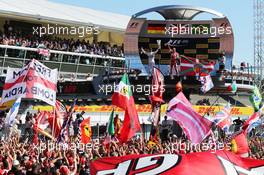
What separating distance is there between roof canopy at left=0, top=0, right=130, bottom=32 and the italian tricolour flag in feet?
84.4

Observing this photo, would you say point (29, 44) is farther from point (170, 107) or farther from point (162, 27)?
point (170, 107)

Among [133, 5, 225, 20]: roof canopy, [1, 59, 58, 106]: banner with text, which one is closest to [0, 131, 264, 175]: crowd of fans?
[1, 59, 58, 106]: banner with text

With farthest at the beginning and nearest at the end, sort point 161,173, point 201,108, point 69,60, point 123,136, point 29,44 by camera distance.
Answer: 1. point 69,60
2. point 29,44
3. point 201,108
4. point 123,136
5. point 161,173

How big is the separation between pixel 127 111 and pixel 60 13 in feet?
109

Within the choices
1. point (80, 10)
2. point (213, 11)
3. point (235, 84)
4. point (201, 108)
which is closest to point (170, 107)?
point (201, 108)

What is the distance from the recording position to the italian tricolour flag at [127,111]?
1617 centimetres

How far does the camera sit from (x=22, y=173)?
1016 cm

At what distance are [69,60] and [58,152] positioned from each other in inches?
1131
